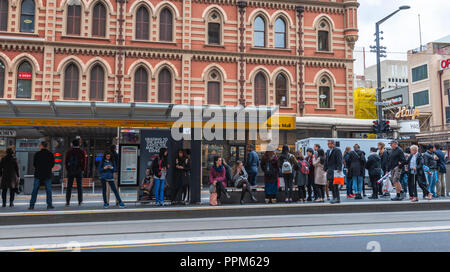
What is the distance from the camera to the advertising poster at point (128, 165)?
10.7m

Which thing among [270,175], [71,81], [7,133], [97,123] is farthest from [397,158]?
[71,81]

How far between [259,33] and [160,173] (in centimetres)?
1553

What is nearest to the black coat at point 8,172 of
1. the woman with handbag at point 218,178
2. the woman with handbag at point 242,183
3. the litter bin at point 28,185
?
the litter bin at point 28,185

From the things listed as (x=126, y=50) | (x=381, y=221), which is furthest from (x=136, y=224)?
(x=126, y=50)

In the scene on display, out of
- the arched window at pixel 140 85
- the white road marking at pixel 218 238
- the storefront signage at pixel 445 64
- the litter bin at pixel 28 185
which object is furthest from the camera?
the storefront signage at pixel 445 64

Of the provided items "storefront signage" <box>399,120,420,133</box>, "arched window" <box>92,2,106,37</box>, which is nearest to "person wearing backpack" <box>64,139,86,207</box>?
"arched window" <box>92,2,106,37</box>

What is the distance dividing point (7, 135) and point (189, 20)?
11.9 meters

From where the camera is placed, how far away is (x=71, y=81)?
20.5 metres

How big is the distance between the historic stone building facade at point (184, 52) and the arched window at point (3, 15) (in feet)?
0.17

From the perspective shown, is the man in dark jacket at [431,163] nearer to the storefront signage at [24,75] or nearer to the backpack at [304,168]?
the backpack at [304,168]

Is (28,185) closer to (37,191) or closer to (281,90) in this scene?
(37,191)

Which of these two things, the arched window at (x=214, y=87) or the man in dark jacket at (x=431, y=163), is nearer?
the man in dark jacket at (x=431, y=163)

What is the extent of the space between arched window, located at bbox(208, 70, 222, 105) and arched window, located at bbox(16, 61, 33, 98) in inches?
402
